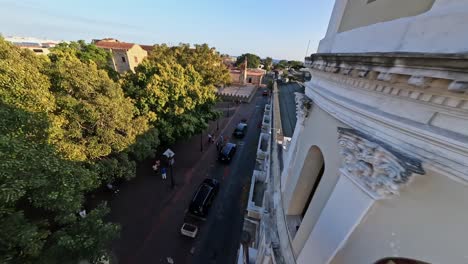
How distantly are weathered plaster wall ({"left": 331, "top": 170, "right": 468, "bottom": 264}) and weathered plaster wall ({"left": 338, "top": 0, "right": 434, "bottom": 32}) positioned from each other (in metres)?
2.23

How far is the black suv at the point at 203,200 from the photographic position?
1282cm

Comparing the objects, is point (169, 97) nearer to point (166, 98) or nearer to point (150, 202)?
point (166, 98)

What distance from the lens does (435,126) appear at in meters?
2.22

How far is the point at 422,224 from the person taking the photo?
2.37m

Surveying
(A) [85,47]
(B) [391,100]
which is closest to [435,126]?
(B) [391,100]

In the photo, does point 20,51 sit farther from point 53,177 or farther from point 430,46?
point 430,46

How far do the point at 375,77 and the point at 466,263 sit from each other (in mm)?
2307

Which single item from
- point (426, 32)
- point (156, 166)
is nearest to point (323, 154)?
point (426, 32)

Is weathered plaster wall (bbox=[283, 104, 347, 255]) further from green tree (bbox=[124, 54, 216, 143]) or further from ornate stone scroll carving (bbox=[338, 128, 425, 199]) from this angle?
green tree (bbox=[124, 54, 216, 143])

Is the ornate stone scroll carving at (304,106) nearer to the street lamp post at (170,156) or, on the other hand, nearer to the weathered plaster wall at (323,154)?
the weathered plaster wall at (323,154)

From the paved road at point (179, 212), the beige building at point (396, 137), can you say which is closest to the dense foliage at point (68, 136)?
the paved road at point (179, 212)

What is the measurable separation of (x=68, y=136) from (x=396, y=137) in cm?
1139

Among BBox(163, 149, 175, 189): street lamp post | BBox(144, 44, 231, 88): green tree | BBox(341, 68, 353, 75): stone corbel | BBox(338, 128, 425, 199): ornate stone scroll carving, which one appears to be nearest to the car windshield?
BBox(163, 149, 175, 189): street lamp post

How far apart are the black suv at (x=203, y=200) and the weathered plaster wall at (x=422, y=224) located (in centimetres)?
1098
